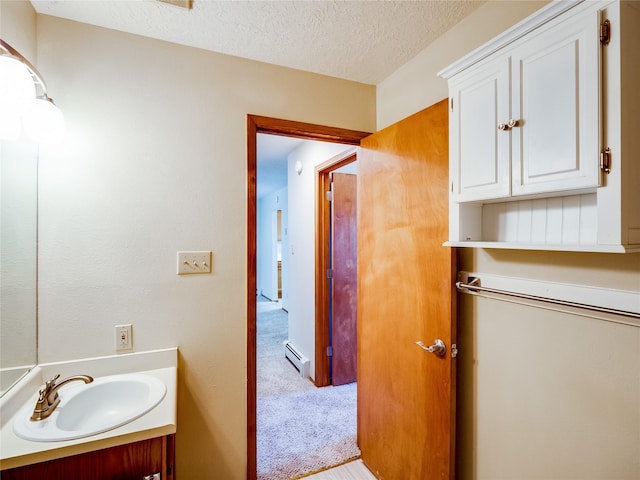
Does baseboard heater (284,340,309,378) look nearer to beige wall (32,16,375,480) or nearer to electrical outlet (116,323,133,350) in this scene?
beige wall (32,16,375,480)

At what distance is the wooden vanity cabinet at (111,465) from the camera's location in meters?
0.94

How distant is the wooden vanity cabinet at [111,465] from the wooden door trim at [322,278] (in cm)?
192

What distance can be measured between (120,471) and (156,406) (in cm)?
21

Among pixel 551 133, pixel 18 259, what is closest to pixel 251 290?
pixel 18 259

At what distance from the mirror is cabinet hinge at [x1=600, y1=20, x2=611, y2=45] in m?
1.87

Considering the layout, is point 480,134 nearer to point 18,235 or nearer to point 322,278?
point 18,235

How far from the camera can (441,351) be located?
1.38 m

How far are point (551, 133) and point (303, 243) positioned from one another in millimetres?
2599

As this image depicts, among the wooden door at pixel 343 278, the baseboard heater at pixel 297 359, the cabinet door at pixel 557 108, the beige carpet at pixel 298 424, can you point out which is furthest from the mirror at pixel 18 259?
the baseboard heater at pixel 297 359

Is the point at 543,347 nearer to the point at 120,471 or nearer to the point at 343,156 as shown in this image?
the point at 120,471

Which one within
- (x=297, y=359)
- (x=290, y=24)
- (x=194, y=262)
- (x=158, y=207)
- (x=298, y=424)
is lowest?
(x=298, y=424)

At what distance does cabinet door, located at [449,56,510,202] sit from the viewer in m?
1.07

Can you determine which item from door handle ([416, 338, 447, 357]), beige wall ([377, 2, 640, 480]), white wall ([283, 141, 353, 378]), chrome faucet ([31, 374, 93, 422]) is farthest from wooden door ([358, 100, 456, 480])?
chrome faucet ([31, 374, 93, 422])

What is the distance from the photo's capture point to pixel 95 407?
1309 millimetres
